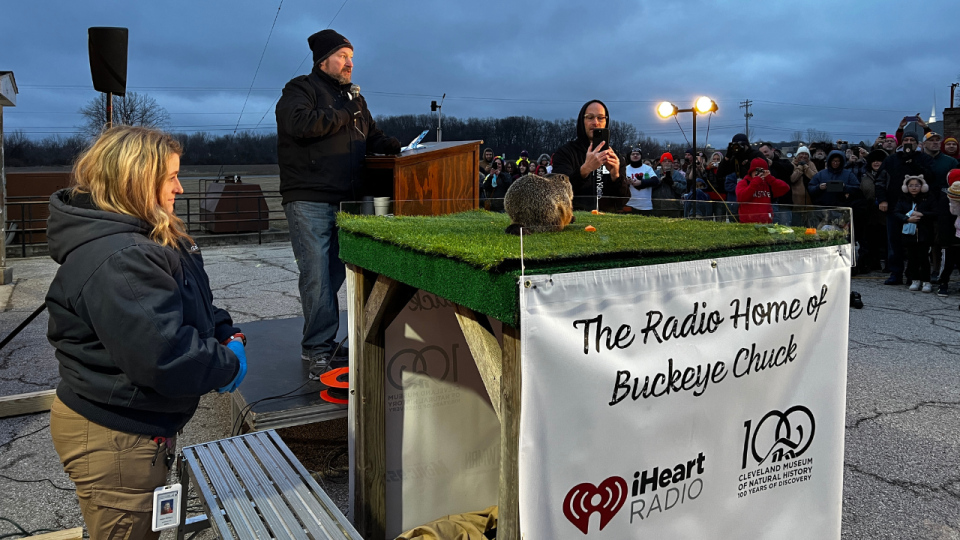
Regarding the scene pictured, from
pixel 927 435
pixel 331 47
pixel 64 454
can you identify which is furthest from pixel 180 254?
pixel 927 435

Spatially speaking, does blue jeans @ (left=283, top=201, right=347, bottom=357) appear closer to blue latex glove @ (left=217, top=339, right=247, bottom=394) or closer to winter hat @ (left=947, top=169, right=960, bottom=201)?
blue latex glove @ (left=217, top=339, right=247, bottom=394)

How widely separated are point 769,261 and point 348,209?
61.5 inches

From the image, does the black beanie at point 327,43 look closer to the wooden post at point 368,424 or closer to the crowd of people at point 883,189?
the wooden post at point 368,424

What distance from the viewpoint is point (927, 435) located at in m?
3.68

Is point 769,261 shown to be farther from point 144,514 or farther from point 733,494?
point 144,514

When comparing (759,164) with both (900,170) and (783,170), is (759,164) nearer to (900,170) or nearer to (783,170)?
(783,170)

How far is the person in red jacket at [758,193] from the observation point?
223 centimetres

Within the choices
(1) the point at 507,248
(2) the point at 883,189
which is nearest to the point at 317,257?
(1) the point at 507,248

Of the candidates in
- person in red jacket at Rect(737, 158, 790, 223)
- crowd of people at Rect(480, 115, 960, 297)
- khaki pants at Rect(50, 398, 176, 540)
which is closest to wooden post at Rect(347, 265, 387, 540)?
khaki pants at Rect(50, 398, 176, 540)

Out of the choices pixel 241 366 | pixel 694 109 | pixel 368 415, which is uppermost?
pixel 694 109

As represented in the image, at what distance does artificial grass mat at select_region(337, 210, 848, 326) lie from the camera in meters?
1.64

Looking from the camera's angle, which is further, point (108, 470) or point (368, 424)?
point (368, 424)

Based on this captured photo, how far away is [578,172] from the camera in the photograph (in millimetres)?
3770

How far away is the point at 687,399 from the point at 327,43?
8.60 ft
